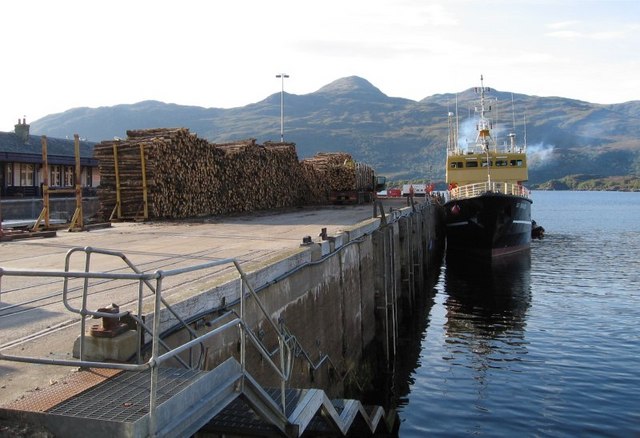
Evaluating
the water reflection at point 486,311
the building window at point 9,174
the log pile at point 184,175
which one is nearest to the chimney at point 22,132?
the building window at point 9,174

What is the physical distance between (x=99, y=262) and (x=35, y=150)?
2633 centimetres

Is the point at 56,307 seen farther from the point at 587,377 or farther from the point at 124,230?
the point at 587,377

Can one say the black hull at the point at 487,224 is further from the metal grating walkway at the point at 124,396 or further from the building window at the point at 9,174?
the metal grating walkway at the point at 124,396

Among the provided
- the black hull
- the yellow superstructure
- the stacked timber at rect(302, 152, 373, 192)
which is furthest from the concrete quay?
the yellow superstructure

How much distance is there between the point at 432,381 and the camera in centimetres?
1225

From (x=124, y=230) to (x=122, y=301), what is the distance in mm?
8813

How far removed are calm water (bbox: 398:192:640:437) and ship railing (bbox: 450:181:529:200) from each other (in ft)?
19.6

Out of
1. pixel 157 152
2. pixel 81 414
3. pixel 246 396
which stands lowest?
pixel 246 396

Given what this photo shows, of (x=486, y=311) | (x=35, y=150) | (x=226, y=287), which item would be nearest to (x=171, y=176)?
(x=486, y=311)

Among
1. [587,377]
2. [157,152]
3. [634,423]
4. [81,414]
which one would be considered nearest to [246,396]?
[81,414]

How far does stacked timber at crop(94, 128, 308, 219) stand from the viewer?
17.3m

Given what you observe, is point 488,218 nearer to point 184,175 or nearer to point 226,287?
point 184,175

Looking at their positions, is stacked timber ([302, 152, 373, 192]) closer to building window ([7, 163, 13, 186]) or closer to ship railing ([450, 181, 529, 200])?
ship railing ([450, 181, 529, 200])

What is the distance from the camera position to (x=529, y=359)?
13391 mm
